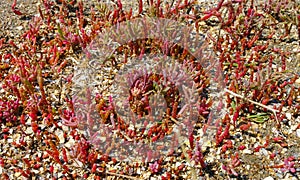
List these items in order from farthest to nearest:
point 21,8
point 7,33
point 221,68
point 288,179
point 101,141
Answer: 1. point 21,8
2. point 7,33
3. point 221,68
4. point 101,141
5. point 288,179

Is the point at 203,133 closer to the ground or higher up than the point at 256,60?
closer to the ground

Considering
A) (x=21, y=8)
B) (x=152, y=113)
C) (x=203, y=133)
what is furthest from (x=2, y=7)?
(x=203, y=133)

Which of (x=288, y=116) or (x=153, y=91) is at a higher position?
(x=153, y=91)

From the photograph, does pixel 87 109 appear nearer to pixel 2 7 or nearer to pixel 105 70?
pixel 105 70

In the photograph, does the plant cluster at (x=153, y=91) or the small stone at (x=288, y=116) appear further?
the small stone at (x=288, y=116)

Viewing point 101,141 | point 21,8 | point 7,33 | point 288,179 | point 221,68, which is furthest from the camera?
point 21,8

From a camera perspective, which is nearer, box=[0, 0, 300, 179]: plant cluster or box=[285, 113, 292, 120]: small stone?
box=[0, 0, 300, 179]: plant cluster

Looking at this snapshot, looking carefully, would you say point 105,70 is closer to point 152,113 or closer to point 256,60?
point 152,113

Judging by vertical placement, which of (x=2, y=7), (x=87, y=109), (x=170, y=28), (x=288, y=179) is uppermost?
(x=2, y=7)

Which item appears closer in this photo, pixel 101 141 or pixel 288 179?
pixel 288 179

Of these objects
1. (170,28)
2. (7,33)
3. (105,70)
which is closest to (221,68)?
(170,28)
